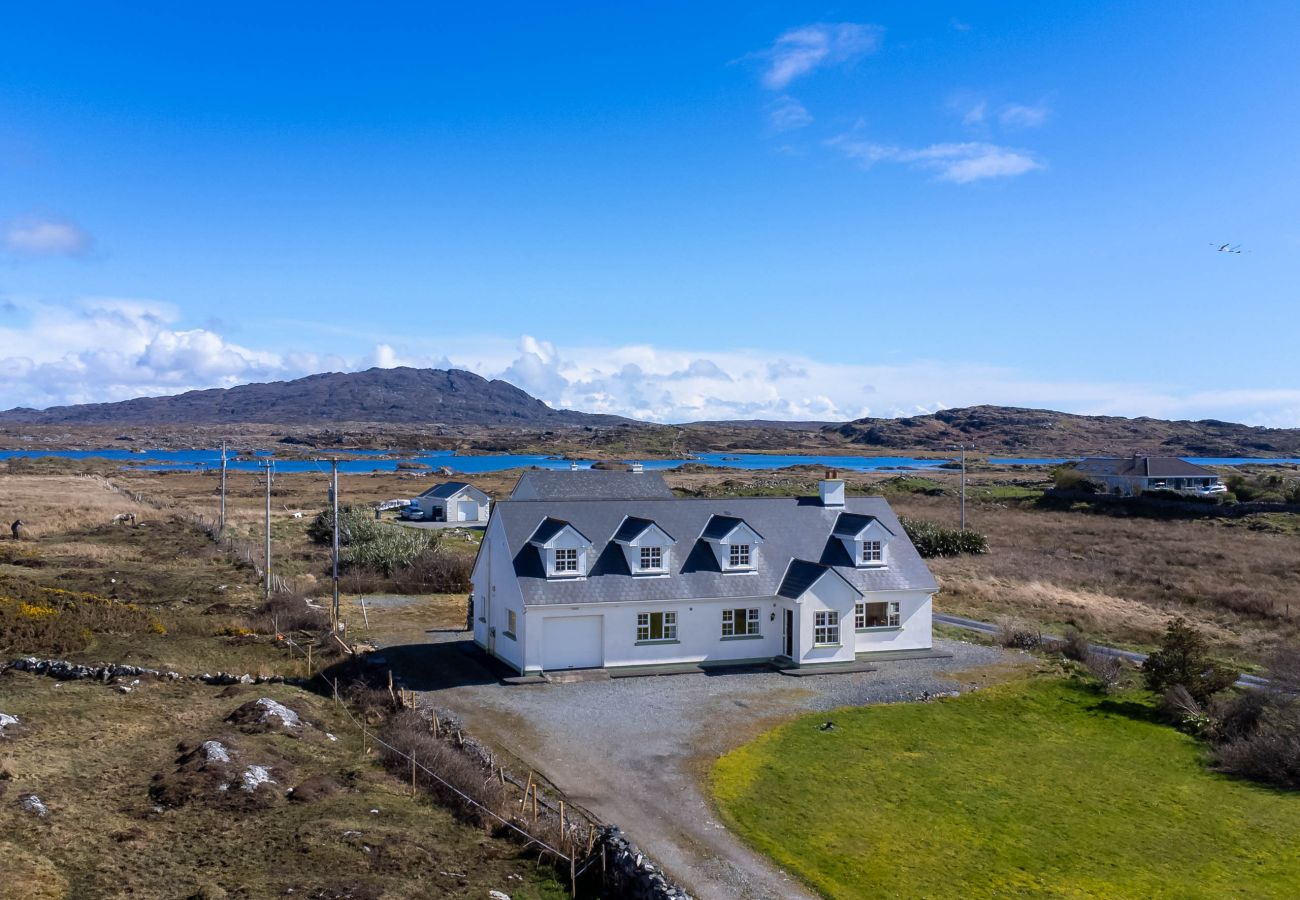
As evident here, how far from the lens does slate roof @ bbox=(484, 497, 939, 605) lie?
2903 cm

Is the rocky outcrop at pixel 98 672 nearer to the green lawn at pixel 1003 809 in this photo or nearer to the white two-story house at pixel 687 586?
the white two-story house at pixel 687 586

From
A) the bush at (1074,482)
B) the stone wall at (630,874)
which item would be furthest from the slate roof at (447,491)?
the bush at (1074,482)

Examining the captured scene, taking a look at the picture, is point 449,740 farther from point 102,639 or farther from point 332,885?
point 102,639

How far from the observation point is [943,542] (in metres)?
57.8

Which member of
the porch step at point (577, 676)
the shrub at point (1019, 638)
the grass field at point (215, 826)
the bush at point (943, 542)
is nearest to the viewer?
the grass field at point (215, 826)

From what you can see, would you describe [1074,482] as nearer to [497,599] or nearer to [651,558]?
[651,558]

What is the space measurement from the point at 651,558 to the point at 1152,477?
265ft

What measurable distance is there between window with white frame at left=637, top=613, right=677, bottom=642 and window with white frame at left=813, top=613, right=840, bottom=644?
473 cm

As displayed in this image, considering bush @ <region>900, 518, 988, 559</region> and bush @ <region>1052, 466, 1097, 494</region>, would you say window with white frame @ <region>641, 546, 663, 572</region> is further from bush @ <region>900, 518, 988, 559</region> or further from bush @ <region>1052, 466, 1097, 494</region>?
bush @ <region>1052, 466, 1097, 494</region>

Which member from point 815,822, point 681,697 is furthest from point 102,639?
point 815,822

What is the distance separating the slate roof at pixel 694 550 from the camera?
29031 millimetres

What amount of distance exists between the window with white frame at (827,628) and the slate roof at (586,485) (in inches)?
345

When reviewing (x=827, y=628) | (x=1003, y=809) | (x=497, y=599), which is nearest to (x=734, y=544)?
(x=827, y=628)

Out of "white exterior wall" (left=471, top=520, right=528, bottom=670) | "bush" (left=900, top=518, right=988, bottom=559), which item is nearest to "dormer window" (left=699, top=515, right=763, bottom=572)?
"white exterior wall" (left=471, top=520, right=528, bottom=670)
